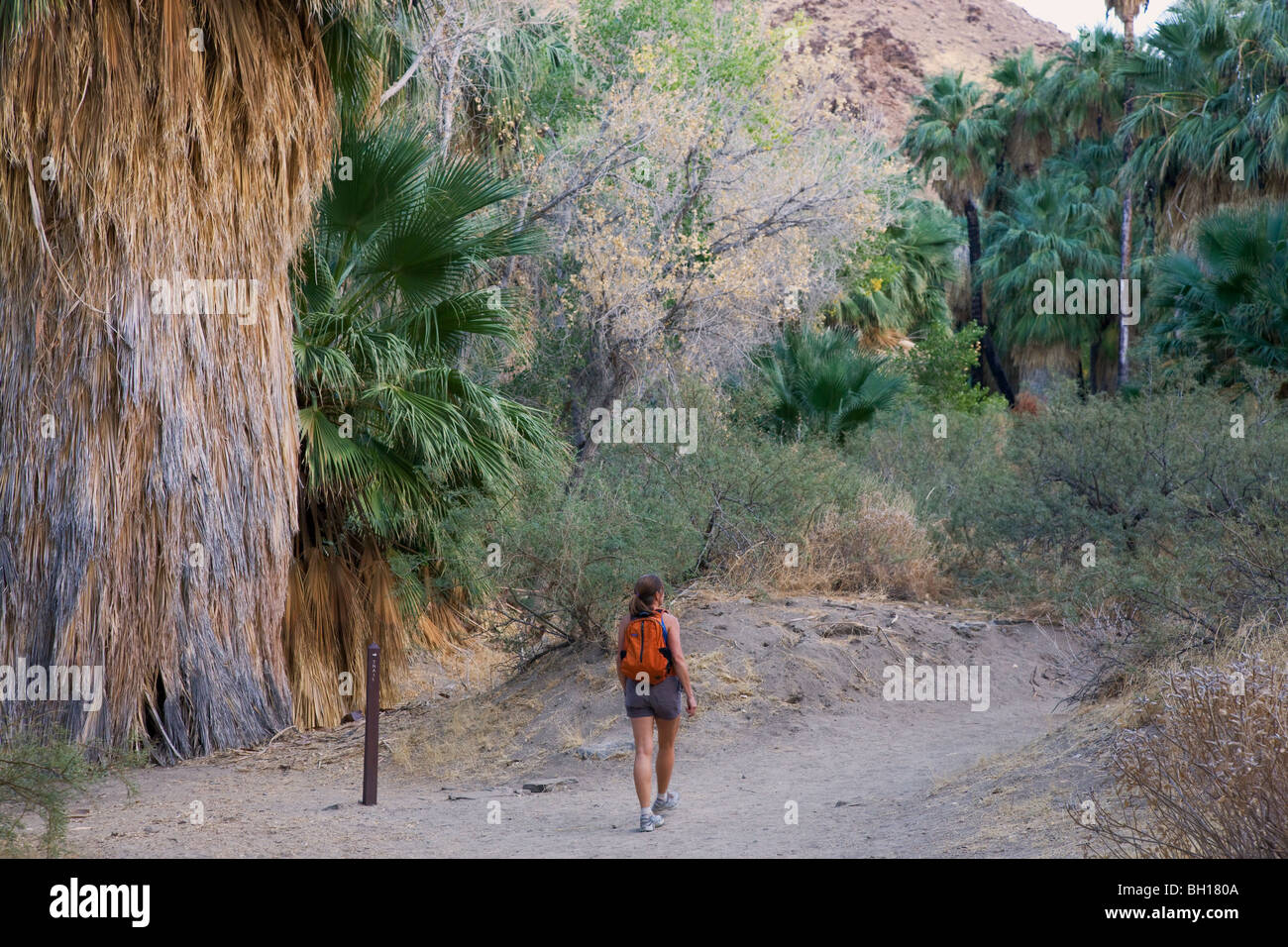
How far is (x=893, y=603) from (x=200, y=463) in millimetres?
7023

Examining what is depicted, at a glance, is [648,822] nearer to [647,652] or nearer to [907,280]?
[647,652]

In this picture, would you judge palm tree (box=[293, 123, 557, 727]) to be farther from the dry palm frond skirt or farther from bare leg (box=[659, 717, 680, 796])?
bare leg (box=[659, 717, 680, 796])

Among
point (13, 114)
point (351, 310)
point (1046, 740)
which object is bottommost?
point (1046, 740)

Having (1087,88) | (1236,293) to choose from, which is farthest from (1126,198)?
(1236,293)

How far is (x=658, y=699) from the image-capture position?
666 centimetres

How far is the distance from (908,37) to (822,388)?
61.2 metres

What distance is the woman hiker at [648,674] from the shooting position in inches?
260

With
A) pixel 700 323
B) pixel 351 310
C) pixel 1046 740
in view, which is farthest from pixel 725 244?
pixel 1046 740

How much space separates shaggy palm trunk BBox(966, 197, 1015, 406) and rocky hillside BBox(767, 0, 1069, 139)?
2824 cm

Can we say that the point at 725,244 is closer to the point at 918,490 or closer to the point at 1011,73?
the point at 918,490

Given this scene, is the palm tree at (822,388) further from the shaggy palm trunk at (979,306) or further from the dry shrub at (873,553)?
the shaggy palm trunk at (979,306)

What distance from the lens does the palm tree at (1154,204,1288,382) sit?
15938mm

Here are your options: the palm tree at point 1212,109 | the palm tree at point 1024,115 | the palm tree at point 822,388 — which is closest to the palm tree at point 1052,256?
the palm tree at point 1024,115

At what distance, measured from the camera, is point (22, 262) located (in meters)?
8.56
